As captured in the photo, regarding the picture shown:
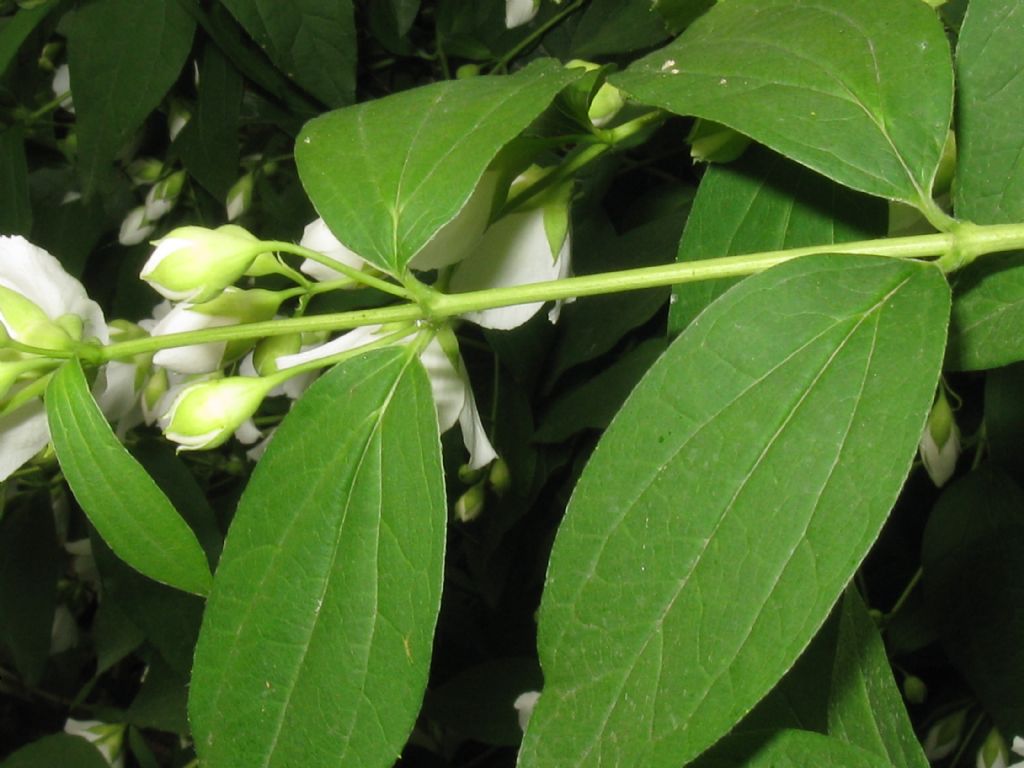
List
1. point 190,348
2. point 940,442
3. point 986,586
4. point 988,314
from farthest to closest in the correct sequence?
point 986,586, point 940,442, point 190,348, point 988,314

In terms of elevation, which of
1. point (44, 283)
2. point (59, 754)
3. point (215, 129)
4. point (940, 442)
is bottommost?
point (59, 754)

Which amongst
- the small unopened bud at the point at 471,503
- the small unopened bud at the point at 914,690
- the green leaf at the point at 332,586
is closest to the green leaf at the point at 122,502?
the green leaf at the point at 332,586

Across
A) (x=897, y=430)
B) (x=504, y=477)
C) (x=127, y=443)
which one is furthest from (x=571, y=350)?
(x=897, y=430)

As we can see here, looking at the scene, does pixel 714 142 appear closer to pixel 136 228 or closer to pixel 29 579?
pixel 136 228

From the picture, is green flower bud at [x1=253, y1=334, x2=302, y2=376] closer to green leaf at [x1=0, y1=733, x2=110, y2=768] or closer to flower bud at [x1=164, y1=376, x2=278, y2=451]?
flower bud at [x1=164, y1=376, x2=278, y2=451]

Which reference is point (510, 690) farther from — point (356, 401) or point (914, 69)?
point (914, 69)

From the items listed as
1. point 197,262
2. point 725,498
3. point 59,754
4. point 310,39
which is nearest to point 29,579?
point 59,754
